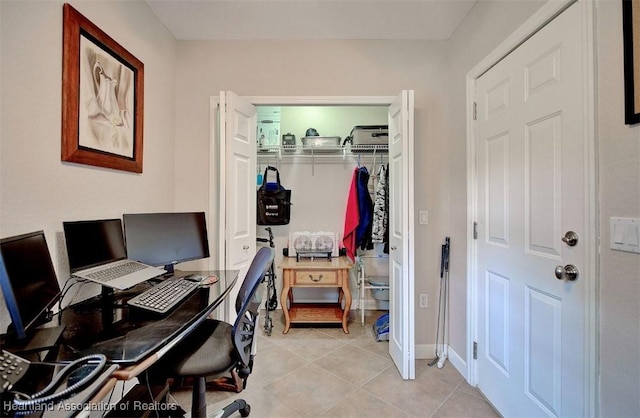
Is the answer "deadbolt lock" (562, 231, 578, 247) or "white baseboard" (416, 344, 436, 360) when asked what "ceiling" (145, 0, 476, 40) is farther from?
"white baseboard" (416, 344, 436, 360)

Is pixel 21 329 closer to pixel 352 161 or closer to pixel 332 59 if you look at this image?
pixel 332 59

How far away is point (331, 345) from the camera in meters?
2.39

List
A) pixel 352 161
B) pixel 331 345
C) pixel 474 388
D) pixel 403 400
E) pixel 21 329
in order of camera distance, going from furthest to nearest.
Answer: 1. pixel 352 161
2. pixel 331 345
3. pixel 474 388
4. pixel 403 400
5. pixel 21 329

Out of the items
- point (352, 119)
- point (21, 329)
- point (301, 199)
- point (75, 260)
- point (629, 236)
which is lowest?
point (21, 329)

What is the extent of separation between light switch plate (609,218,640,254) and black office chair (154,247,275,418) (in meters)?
1.37

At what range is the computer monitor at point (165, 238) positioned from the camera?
1.53m

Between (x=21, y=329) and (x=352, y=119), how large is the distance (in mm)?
3150

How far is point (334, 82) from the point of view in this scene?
222 centimetres

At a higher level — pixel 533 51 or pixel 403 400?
pixel 533 51

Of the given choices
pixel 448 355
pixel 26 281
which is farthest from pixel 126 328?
pixel 448 355

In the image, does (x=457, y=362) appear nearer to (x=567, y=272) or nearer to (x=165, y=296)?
(x=567, y=272)

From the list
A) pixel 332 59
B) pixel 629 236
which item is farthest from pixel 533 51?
pixel 332 59

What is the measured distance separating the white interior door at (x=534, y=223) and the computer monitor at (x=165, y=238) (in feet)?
6.34

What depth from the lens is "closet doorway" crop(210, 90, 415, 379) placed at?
189 cm
